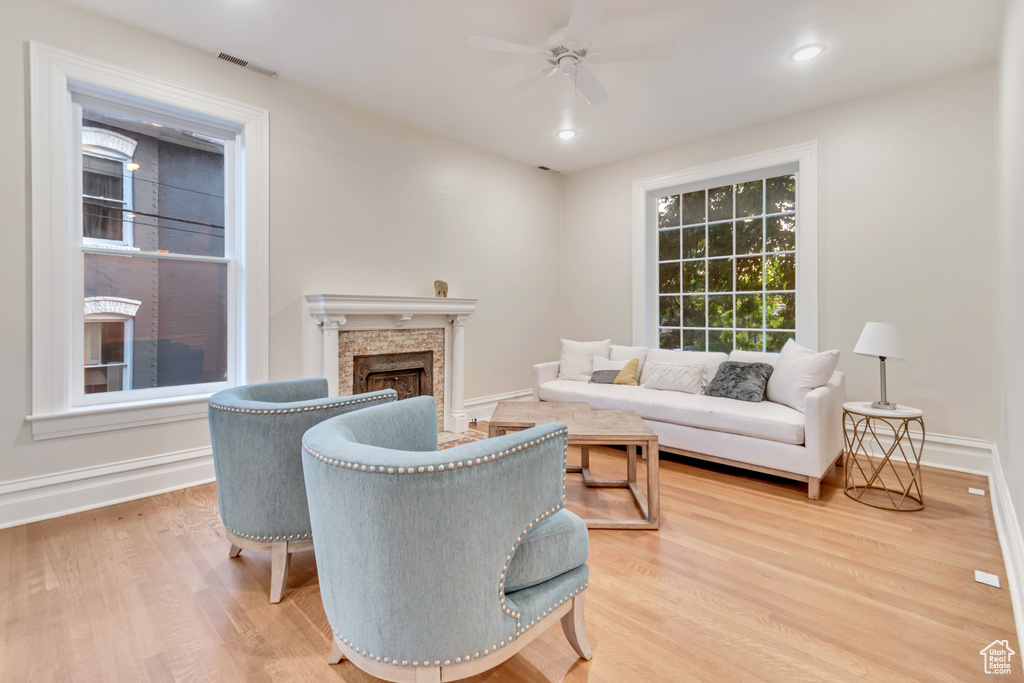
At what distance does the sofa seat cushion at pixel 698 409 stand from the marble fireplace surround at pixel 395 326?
3.01ft

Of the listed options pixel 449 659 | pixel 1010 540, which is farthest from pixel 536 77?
pixel 1010 540

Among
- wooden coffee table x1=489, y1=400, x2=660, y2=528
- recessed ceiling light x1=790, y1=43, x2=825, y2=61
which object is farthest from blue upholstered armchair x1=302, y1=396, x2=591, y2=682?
recessed ceiling light x1=790, y1=43, x2=825, y2=61

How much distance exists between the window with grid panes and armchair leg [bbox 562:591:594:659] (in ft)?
11.8

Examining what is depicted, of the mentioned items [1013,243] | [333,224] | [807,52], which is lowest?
[1013,243]

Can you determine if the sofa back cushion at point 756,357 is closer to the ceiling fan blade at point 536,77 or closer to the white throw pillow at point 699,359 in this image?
the white throw pillow at point 699,359

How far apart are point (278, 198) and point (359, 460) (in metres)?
3.00

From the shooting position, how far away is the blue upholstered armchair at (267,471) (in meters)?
1.81

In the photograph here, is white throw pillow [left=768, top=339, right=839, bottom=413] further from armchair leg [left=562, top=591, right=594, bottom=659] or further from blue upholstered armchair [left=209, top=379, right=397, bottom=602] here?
blue upholstered armchair [left=209, top=379, right=397, bottom=602]

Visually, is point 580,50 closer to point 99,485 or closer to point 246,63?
point 246,63

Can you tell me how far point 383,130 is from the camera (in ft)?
13.4

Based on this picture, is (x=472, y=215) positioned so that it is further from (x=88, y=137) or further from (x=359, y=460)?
(x=359, y=460)

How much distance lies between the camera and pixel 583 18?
2391mm

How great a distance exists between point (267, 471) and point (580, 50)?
2.78m

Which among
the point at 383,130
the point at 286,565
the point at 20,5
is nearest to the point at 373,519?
the point at 286,565
